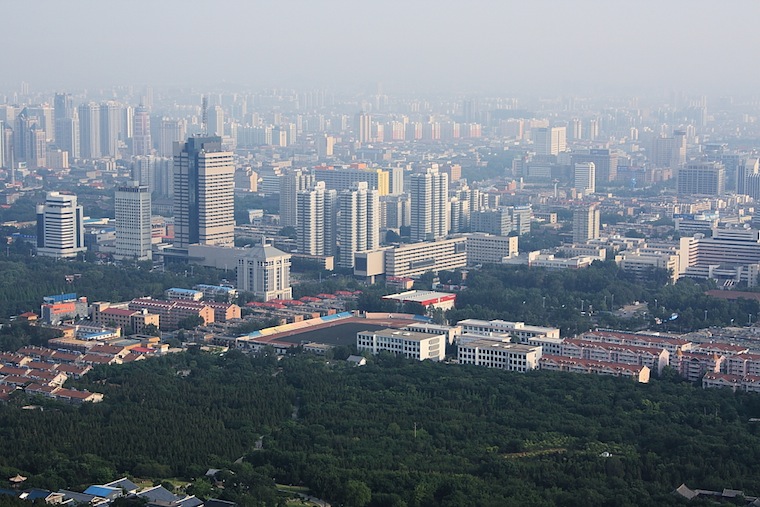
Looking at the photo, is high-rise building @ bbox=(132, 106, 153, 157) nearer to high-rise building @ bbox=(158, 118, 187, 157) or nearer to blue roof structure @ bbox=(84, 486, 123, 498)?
high-rise building @ bbox=(158, 118, 187, 157)

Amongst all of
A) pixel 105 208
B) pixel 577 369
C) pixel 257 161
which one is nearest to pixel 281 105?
pixel 257 161

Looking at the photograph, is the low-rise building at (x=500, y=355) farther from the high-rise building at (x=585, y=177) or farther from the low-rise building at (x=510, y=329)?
the high-rise building at (x=585, y=177)

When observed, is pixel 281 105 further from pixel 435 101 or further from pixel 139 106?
pixel 139 106

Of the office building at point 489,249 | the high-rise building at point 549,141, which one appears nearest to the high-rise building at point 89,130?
the high-rise building at point 549,141

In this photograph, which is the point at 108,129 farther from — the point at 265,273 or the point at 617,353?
the point at 617,353

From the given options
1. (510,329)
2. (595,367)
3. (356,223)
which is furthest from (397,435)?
(356,223)

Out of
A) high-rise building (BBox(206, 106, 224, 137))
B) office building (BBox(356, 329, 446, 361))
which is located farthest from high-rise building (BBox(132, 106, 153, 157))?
office building (BBox(356, 329, 446, 361))
